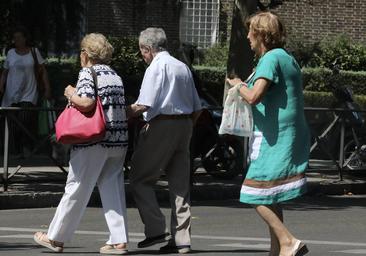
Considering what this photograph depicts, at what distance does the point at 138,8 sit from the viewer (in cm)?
2909

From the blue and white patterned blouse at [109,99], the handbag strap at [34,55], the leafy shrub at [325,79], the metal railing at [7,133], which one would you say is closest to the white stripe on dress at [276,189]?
the blue and white patterned blouse at [109,99]

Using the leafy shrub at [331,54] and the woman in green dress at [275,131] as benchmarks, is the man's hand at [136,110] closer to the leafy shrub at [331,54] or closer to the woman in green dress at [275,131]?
the woman in green dress at [275,131]

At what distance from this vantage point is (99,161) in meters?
9.17

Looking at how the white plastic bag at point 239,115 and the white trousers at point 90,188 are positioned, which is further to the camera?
the white trousers at point 90,188

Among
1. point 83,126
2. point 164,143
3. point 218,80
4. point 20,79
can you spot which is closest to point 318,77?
point 218,80

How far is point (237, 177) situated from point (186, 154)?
6.19 m

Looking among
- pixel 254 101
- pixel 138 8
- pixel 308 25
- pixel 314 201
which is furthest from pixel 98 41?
pixel 308 25

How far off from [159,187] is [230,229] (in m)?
2.89

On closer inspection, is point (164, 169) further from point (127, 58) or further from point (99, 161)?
point (127, 58)

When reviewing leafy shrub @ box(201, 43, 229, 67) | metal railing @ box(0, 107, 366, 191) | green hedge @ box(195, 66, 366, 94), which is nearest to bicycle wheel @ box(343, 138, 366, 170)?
metal railing @ box(0, 107, 366, 191)

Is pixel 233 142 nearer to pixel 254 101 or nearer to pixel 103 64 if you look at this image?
pixel 103 64

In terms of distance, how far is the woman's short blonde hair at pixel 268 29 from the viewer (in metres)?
7.95

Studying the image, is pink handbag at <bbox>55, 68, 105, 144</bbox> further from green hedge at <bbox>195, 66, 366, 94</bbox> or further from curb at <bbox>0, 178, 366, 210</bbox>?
green hedge at <bbox>195, 66, 366, 94</bbox>

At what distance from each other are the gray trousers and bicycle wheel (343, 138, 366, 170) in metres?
7.01
